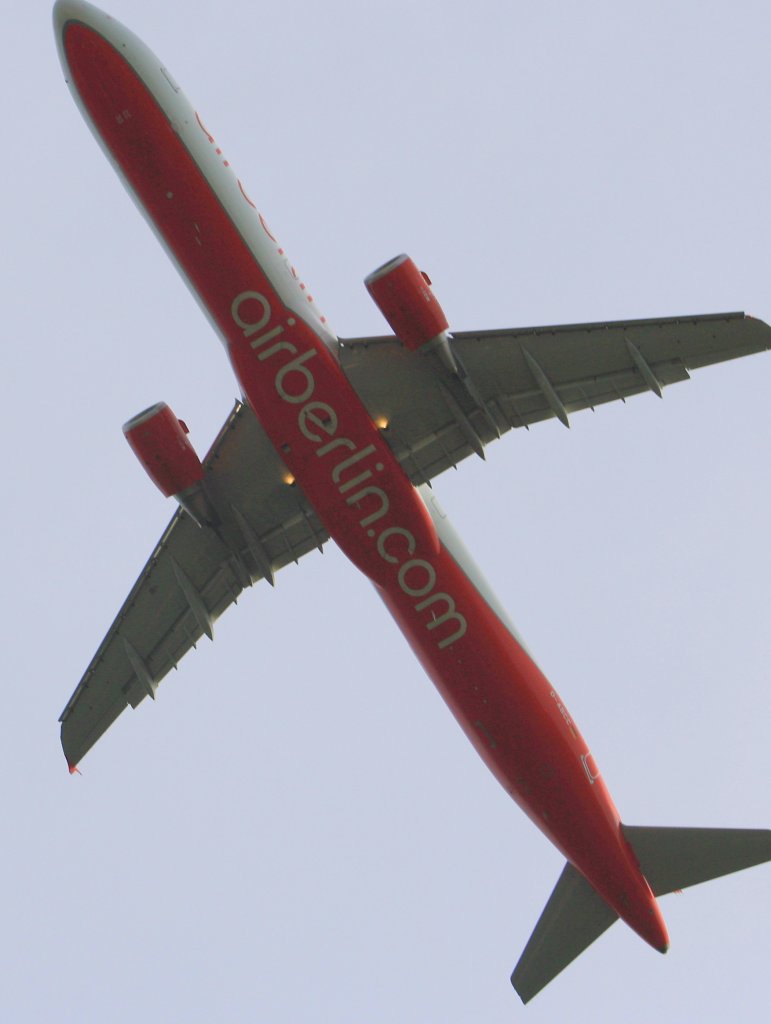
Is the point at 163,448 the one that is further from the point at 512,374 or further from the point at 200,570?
the point at 512,374

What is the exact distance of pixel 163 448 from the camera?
28688 mm

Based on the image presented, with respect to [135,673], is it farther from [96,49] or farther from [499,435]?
[96,49]

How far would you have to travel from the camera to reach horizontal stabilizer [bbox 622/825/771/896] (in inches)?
1178

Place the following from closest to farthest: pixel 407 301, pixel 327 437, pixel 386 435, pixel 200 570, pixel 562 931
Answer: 1. pixel 407 301
2. pixel 327 437
3. pixel 386 435
4. pixel 562 931
5. pixel 200 570

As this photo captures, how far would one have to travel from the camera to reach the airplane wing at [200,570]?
30.2 m

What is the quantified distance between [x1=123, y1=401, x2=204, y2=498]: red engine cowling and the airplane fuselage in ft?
6.97

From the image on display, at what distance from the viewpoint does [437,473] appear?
29734 mm

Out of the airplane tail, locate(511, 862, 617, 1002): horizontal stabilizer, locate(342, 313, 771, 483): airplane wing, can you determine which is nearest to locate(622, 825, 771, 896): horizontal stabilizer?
the airplane tail

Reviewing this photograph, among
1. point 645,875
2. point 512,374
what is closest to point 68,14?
point 512,374

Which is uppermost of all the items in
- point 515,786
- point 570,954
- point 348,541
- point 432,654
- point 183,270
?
point 183,270

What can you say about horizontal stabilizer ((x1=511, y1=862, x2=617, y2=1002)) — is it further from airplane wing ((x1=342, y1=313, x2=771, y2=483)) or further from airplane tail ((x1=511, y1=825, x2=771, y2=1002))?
airplane wing ((x1=342, y1=313, x2=771, y2=483))

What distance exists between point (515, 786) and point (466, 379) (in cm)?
887

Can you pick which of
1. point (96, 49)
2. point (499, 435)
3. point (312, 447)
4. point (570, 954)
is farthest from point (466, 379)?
point (570, 954)

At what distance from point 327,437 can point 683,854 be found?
12.1 meters
